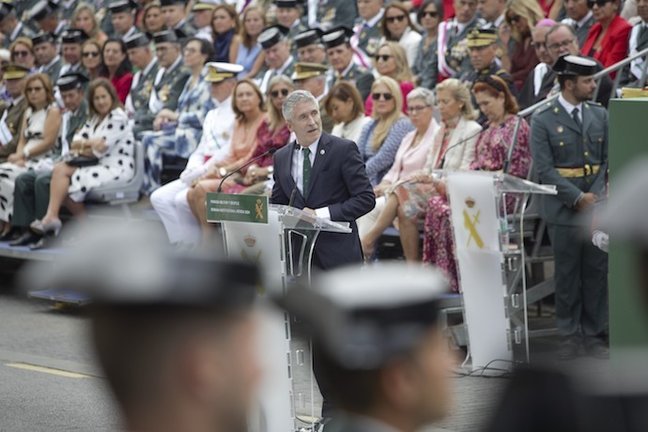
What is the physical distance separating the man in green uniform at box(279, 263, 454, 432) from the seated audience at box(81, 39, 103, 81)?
15.3 m

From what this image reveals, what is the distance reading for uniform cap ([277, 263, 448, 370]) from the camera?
7.75ft

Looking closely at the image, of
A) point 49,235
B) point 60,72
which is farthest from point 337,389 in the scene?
point 60,72

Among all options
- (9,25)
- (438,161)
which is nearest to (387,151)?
(438,161)

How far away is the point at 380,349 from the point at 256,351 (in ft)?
0.75

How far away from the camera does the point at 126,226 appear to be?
2.66 meters

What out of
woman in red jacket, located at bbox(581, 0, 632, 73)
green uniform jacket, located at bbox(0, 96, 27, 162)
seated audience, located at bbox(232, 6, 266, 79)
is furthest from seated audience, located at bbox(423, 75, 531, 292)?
green uniform jacket, located at bbox(0, 96, 27, 162)

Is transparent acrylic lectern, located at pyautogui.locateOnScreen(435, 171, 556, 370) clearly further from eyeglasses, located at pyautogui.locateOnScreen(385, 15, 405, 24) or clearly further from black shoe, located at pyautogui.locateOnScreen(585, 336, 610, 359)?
eyeglasses, located at pyautogui.locateOnScreen(385, 15, 405, 24)

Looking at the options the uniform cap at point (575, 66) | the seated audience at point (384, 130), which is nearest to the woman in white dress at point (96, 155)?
the seated audience at point (384, 130)

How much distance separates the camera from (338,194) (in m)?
8.48

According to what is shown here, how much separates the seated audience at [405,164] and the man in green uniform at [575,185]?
4.56ft

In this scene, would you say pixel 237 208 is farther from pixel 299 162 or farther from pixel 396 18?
pixel 396 18

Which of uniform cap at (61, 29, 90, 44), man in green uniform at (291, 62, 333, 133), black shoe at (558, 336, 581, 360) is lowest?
black shoe at (558, 336, 581, 360)

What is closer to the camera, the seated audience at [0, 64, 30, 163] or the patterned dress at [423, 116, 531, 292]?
the patterned dress at [423, 116, 531, 292]

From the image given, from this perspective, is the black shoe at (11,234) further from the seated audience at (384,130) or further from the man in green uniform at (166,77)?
the seated audience at (384,130)
